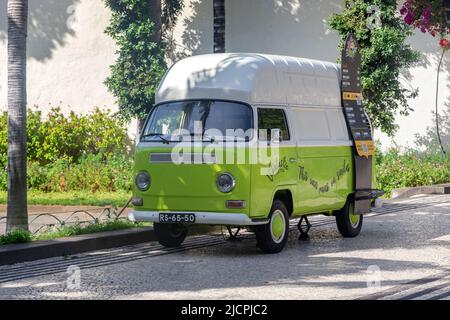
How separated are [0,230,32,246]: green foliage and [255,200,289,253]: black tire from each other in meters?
2.96

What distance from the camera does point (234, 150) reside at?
1326 cm

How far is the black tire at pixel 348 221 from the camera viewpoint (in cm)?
1548

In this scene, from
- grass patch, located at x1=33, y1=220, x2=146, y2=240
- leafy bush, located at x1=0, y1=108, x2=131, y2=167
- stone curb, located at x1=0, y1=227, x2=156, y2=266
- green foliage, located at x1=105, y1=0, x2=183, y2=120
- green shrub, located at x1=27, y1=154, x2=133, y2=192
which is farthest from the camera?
green foliage, located at x1=105, y1=0, x2=183, y2=120

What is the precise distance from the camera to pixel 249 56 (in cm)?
1390

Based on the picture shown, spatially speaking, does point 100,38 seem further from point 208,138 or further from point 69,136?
point 208,138

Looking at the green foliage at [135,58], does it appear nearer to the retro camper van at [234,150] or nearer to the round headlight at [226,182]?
the retro camper van at [234,150]

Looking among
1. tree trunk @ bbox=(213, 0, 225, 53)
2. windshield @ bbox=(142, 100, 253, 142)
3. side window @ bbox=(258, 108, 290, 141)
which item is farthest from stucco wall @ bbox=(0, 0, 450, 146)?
windshield @ bbox=(142, 100, 253, 142)

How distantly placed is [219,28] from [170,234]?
5860mm

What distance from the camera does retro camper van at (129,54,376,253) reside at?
13.2 metres

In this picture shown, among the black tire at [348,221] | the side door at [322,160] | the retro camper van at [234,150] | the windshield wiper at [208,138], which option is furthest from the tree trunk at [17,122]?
the black tire at [348,221]

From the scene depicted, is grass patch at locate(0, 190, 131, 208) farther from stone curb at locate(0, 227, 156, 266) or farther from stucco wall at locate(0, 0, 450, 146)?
stucco wall at locate(0, 0, 450, 146)

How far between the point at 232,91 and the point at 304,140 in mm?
1384

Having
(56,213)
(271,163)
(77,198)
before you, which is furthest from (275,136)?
(77,198)
